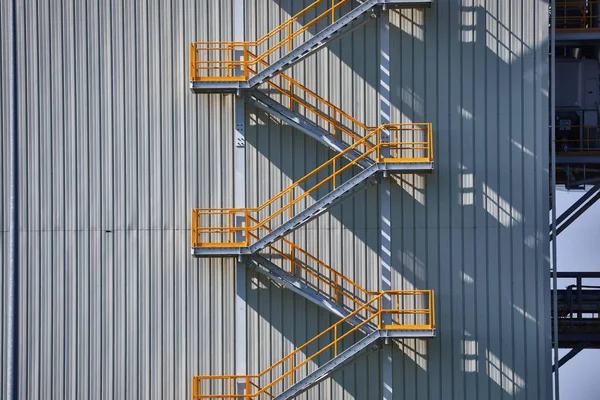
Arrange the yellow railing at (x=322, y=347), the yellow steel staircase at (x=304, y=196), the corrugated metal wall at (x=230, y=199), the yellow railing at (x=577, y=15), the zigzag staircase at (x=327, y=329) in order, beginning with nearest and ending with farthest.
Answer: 1. the zigzag staircase at (x=327, y=329)
2. the yellow steel staircase at (x=304, y=196)
3. the yellow railing at (x=322, y=347)
4. the corrugated metal wall at (x=230, y=199)
5. the yellow railing at (x=577, y=15)

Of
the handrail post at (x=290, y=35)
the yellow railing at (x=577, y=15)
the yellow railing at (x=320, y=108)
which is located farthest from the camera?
the yellow railing at (x=577, y=15)

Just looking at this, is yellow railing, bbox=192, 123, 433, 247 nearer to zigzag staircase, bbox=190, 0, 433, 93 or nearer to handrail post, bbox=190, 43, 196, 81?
zigzag staircase, bbox=190, 0, 433, 93

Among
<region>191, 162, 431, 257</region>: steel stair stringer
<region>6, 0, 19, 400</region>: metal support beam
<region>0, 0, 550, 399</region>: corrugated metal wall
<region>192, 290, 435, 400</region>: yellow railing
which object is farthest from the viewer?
<region>0, 0, 550, 399</region>: corrugated metal wall

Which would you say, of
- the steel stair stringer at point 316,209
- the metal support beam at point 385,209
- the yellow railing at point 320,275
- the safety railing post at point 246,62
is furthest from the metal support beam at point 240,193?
the metal support beam at point 385,209

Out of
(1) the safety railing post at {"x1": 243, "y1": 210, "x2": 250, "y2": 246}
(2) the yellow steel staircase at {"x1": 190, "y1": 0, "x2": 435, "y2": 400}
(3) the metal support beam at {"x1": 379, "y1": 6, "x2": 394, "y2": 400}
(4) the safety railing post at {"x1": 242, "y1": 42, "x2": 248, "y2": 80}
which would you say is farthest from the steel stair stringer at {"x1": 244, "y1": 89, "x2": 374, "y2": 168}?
(1) the safety railing post at {"x1": 243, "y1": 210, "x2": 250, "y2": 246}

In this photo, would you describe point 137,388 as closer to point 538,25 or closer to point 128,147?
point 128,147

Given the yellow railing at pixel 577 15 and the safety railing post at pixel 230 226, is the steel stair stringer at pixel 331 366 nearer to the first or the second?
the safety railing post at pixel 230 226

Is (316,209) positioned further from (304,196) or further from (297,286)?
(297,286)
